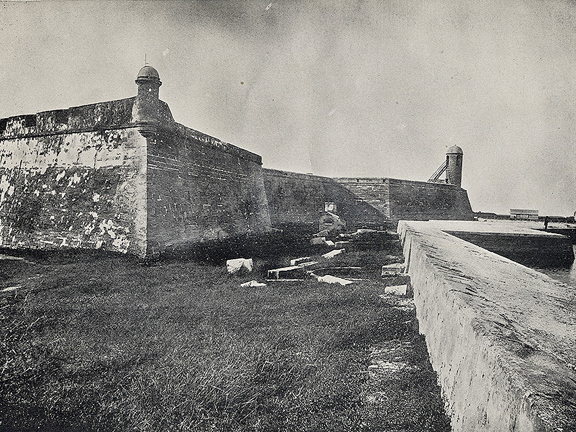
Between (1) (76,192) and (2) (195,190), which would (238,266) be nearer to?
(2) (195,190)

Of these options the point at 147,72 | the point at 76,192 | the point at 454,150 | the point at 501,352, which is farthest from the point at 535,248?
the point at 454,150

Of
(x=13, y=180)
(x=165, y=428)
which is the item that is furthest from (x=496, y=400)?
(x=13, y=180)

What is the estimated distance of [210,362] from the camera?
2.62m

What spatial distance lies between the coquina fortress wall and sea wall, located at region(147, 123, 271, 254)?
3 cm

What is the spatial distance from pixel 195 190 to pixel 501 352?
29.3ft

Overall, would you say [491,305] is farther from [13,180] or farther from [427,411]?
[13,180]

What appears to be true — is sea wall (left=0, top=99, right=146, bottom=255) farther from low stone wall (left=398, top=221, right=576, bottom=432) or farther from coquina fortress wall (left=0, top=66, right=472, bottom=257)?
low stone wall (left=398, top=221, right=576, bottom=432)

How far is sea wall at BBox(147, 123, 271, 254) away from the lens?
25.7 ft

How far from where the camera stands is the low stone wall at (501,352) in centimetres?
98

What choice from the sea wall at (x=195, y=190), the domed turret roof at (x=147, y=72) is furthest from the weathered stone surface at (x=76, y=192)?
the domed turret roof at (x=147, y=72)

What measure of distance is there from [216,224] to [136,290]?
5394mm

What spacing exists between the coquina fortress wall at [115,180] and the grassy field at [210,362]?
290cm

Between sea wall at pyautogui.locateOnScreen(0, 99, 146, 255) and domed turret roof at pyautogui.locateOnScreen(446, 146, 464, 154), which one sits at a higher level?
domed turret roof at pyautogui.locateOnScreen(446, 146, 464, 154)

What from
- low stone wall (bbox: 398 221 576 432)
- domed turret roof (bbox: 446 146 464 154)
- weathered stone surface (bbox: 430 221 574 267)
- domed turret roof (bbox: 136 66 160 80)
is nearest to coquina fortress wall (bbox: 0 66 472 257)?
domed turret roof (bbox: 136 66 160 80)
